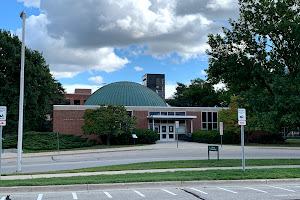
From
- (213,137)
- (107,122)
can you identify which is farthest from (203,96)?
(107,122)

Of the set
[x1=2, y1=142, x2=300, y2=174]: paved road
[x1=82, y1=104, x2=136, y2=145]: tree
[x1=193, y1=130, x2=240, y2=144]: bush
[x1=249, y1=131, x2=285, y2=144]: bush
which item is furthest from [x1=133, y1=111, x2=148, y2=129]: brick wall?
[x1=2, y1=142, x2=300, y2=174]: paved road

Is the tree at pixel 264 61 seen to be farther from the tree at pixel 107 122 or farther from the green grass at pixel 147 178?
the tree at pixel 107 122

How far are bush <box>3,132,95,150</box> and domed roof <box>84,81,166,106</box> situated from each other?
10965mm

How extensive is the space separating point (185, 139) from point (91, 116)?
46.4 feet

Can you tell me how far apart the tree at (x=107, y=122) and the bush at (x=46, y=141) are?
180 centimetres

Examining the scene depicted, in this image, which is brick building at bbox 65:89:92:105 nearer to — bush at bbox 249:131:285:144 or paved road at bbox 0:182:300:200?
bush at bbox 249:131:285:144

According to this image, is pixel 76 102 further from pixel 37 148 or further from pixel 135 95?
pixel 37 148

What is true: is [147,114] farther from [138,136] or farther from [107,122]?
[107,122]

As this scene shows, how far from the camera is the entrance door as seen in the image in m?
44.3

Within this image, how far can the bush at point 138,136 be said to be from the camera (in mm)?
37688

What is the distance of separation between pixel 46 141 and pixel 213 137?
19.6 metres

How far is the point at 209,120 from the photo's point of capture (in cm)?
4553

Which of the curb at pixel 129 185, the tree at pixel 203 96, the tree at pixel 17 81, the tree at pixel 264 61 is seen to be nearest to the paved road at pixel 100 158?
the tree at pixel 264 61

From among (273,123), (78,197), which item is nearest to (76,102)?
(273,123)
